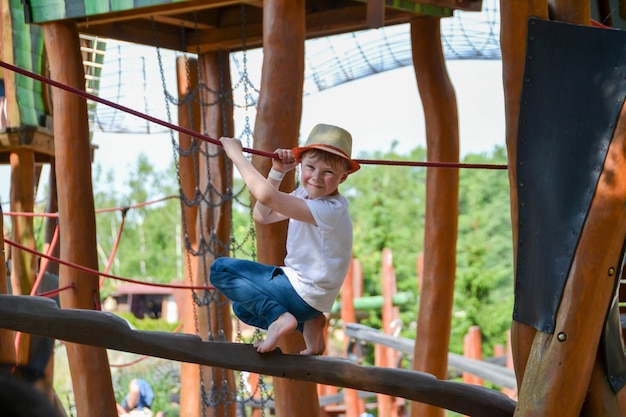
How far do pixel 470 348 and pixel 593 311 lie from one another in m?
10.3

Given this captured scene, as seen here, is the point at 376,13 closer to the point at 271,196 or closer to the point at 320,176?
the point at 320,176

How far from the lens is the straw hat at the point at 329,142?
359 centimetres

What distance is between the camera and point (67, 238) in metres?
5.98

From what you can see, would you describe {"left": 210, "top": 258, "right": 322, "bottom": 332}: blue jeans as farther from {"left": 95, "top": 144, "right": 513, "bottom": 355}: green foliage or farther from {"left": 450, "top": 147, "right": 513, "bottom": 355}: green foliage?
{"left": 450, "top": 147, "right": 513, "bottom": 355}: green foliage

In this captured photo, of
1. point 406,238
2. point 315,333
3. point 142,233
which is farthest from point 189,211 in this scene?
point 142,233

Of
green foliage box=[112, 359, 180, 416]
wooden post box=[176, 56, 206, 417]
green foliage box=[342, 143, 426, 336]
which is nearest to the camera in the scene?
wooden post box=[176, 56, 206, 417]

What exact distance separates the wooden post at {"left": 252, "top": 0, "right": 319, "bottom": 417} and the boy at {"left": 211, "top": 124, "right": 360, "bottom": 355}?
3.72 feet

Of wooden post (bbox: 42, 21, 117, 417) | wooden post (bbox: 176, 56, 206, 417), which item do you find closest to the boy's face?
wooden post (bbox: 42, 21, 117, 417)

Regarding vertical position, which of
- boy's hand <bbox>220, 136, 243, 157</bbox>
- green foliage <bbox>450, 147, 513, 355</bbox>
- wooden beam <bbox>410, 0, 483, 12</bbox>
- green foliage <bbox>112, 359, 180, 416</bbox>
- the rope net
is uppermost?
wooden beam <bbox>410, 0, 483, 12</bbox>

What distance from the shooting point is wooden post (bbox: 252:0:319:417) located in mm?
4820

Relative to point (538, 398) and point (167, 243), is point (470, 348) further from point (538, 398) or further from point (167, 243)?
point (167, 243)

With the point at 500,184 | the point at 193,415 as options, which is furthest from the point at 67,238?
the point at 500,184

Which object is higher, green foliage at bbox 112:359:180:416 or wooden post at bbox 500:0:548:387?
wooden post at bbox 500:0:548:387

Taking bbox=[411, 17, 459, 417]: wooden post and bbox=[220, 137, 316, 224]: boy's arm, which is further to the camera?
bbox=[411, 17, 459, 417]: wooden post
